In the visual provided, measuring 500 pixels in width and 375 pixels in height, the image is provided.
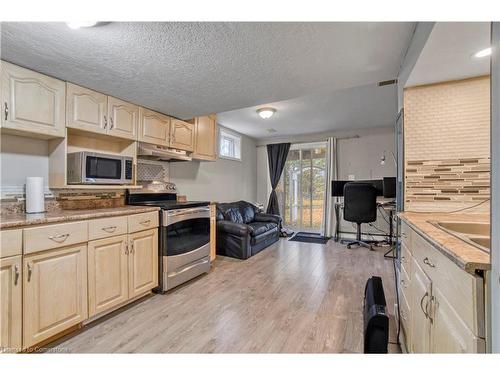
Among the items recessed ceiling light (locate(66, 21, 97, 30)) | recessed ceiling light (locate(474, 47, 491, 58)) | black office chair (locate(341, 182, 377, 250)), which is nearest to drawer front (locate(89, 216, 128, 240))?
recessed ceiling light (locate(66, 21, 97, 30))

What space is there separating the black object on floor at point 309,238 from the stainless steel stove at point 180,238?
2.67 m

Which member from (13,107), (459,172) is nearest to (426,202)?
(459,172)

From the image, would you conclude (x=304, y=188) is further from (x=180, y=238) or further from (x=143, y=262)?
(x=143, y=262)

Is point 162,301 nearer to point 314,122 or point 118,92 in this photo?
point 118,92

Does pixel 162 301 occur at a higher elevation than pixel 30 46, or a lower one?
lower

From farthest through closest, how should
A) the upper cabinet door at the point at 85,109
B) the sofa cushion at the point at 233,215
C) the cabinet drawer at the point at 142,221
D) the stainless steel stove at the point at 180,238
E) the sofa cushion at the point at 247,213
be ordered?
the sofa cushion at the point at 247,213 < the sofa cushion at the point at 233,215 < the stainless steel stove at the point at 180,238 < the cabinet drawer at the point at 142,221 < the upper cabinet door at the point at 85,109

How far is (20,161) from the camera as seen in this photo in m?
2.08

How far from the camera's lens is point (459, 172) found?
1.92 metres

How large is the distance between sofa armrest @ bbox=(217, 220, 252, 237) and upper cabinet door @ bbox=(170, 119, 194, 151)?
1.34 metres

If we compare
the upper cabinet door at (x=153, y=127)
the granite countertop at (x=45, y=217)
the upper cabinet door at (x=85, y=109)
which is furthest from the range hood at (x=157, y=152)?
the granite countertop at (x=45, y=217)

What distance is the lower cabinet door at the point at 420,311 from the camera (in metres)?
1.12

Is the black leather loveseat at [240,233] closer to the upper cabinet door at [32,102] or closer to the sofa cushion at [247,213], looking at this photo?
the sofa cushion at [247,213]

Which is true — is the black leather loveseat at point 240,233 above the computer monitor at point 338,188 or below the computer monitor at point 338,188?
below
